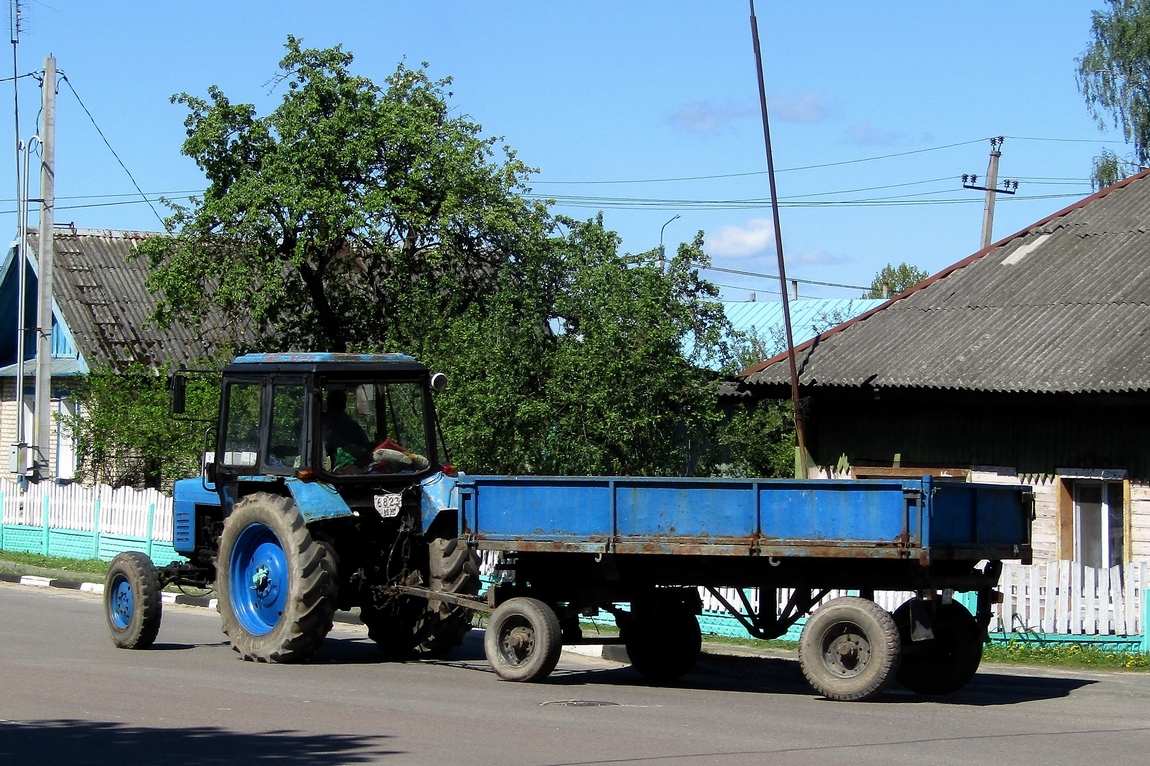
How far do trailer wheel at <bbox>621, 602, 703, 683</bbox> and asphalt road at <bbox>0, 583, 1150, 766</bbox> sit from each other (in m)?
0.24

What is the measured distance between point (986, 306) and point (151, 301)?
68.7 feet

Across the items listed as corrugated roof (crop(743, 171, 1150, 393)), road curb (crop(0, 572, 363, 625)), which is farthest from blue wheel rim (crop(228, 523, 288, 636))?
corrugated roof (crop(743, 171, 1150, 393))

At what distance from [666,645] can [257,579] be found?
3485 mm

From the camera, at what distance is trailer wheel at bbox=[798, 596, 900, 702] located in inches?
407

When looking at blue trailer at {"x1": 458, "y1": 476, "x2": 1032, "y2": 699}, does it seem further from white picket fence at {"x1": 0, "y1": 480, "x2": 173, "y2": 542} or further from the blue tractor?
white picket fence at {"x1": 0, "y1": 480, "x2": 173, "y2": 542}

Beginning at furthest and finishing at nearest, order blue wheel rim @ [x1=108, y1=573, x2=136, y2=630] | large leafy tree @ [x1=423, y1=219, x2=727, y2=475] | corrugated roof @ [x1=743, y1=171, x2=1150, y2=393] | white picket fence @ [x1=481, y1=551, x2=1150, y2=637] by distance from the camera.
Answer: large leafy tree @ [x1=423, y1=219, x2=727, y2=475] → corrugated roof @ [x1=743, y1=171, x2=1150, y2=393] → white picket fence @ [x1=481, y1=551, x2=1150, y2=637] → blue wheel rim @ [x1=108, y1=573, x2=136, y2=630]

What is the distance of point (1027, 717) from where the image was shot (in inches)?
399

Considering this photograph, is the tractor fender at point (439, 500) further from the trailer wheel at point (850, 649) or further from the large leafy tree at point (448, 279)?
the large leafy tree at point (448, 279)

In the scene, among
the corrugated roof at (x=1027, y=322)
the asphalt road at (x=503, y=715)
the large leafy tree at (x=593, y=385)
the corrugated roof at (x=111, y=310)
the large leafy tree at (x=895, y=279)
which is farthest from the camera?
the large leafy tree at (x=895, y=279)

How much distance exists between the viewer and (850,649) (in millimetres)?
10562

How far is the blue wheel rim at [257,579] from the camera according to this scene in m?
12.7

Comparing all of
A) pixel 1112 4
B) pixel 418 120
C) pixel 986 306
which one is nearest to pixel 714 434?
pixel 986 306

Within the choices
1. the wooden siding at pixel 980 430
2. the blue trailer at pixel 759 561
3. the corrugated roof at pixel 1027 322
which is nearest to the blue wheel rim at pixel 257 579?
the blue trailer at pixel 759 561

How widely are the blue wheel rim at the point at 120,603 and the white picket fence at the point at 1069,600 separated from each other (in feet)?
11.3
